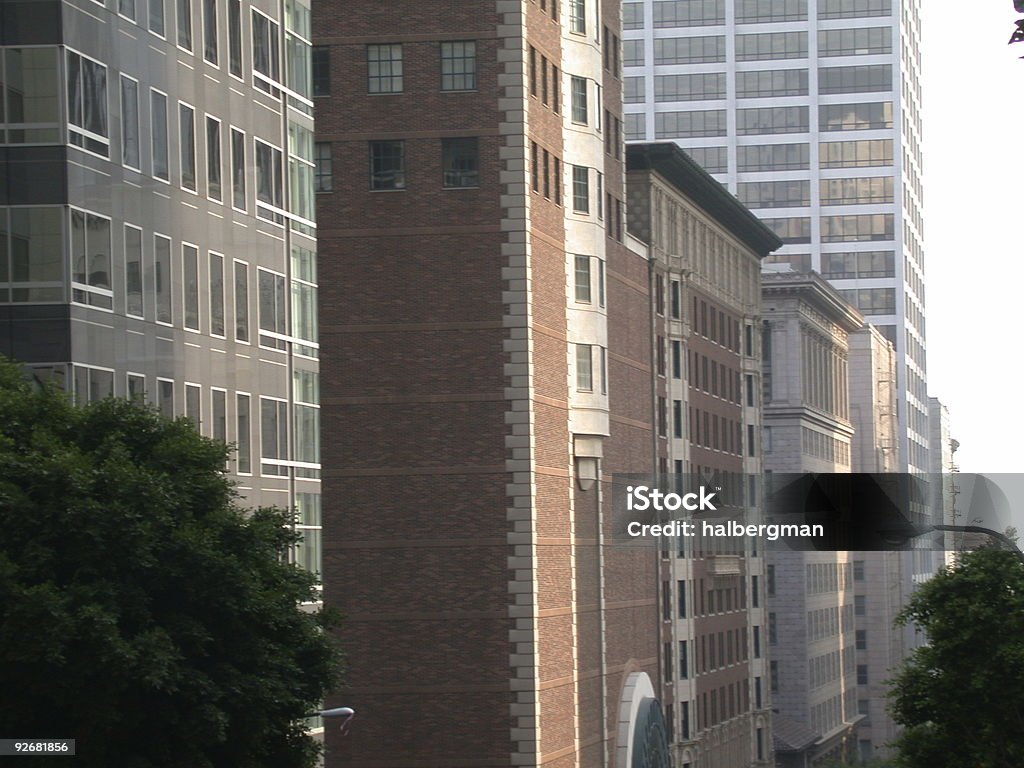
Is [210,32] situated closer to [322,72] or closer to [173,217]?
[173,217]

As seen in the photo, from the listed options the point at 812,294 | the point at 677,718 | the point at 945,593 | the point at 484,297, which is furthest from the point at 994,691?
the point at 812,294

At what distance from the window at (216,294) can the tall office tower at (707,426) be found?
56402mm

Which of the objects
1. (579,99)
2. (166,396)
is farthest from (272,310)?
(579,99)

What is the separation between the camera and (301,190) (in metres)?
62.7

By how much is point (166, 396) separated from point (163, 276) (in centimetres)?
273

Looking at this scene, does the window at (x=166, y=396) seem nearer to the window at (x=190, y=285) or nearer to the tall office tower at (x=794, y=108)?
the window at (x=190, y=285)

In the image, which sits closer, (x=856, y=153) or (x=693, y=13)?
(x=693, y=13)

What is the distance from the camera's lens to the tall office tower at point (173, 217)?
152 ft

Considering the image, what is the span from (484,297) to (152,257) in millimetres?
28812

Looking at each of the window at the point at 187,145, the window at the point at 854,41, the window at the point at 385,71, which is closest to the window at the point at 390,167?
the window at the point at 385,71

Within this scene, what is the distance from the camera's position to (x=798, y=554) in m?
160

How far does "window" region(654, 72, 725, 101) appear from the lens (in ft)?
628

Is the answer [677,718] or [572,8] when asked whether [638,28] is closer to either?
[677,718]

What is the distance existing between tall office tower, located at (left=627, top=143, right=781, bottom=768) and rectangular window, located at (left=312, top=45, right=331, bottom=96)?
32.6 metres
